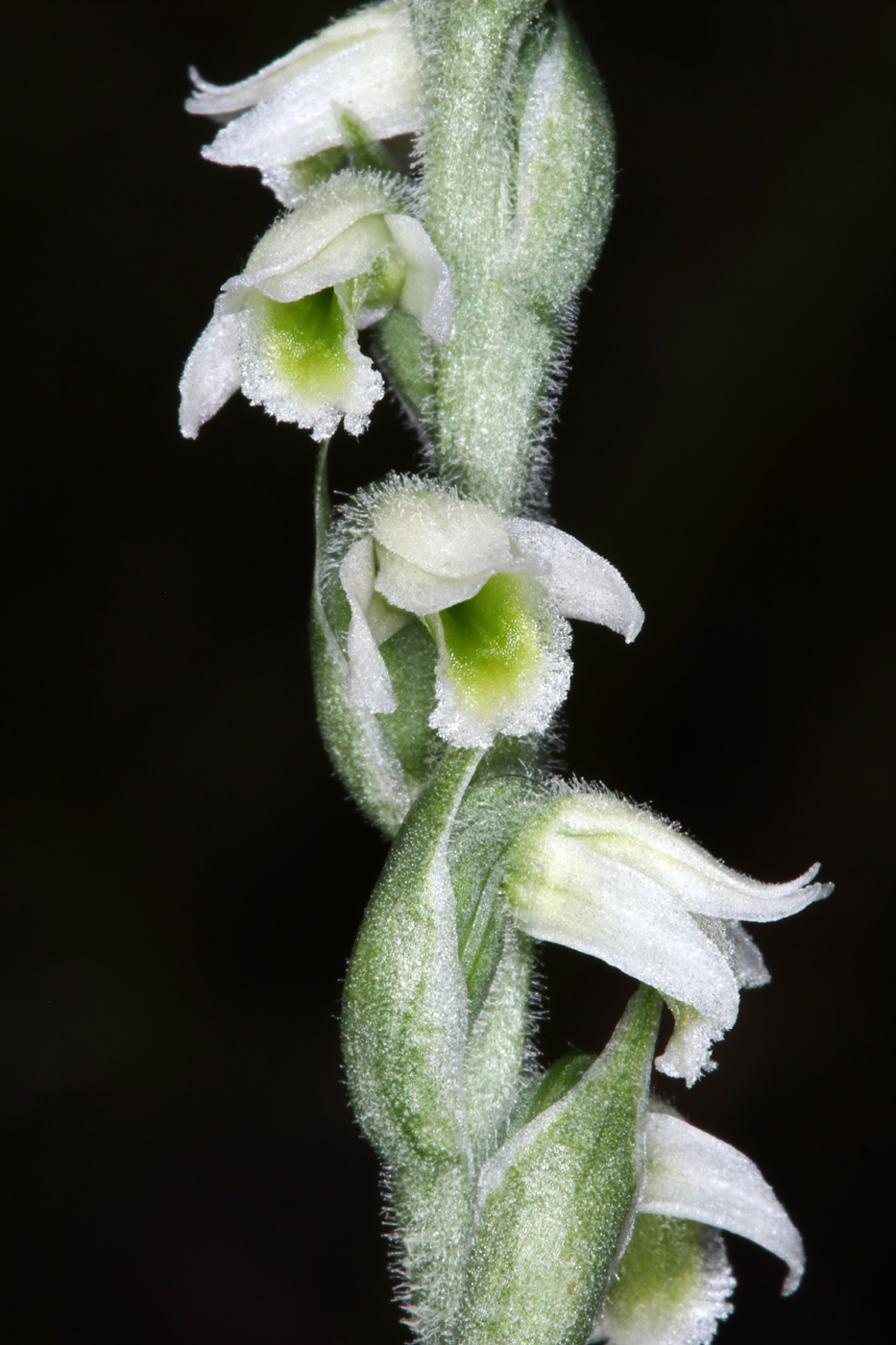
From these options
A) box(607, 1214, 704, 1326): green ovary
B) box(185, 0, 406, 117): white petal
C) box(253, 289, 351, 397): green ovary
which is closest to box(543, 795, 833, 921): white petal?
box(607, 1214, 704, 1326): green ovary

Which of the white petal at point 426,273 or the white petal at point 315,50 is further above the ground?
the white petal at point 315,50

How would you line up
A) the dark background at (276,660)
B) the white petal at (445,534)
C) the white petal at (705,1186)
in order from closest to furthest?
the white petal at (445,534) → the white petal at (705,1186) → the dark background at (276,660)

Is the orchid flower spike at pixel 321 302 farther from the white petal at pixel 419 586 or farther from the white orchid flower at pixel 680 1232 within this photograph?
the white orchid flower at pixel 680 1232

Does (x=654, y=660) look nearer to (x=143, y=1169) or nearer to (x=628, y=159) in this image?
(x=628, y=159)

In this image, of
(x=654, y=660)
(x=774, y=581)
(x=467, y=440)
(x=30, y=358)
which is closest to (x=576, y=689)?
(x=654, y=660)

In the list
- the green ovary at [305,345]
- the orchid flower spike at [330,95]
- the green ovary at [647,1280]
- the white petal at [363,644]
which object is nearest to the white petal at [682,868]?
the white petal at [363,644]

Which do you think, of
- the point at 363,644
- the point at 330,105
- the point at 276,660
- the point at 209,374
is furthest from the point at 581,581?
the point at 276,660

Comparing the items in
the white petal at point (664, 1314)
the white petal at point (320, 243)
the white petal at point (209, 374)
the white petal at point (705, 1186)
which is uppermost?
the white petal at point (320, 243)

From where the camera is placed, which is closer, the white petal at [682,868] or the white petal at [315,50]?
the white petal at [682,868]

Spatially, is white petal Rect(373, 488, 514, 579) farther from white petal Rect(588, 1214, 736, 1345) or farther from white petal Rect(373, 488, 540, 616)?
white petal Rect(588, 1214, 736, 1345)
